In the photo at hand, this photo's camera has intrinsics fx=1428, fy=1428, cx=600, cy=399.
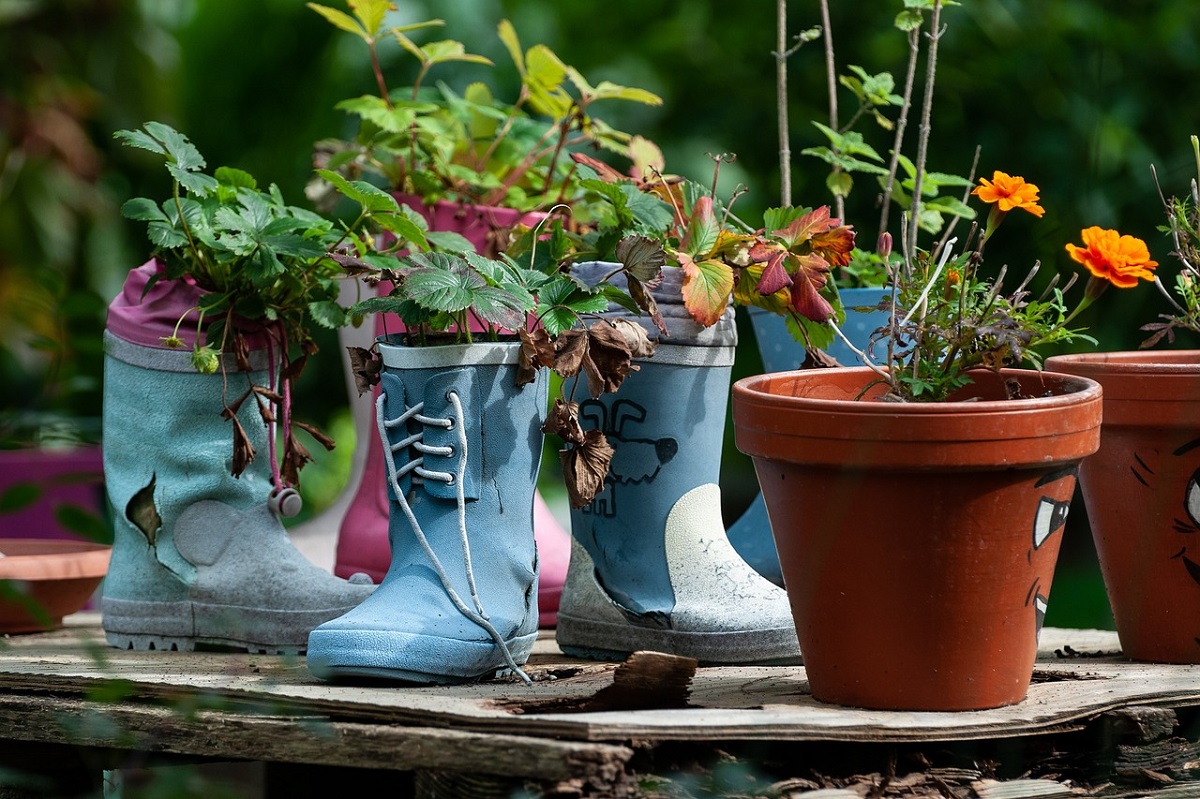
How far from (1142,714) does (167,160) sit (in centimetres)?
114

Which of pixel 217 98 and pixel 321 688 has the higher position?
pixel 217 98

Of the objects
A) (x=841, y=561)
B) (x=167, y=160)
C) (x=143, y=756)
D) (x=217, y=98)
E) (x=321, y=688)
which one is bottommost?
(x=143, y=756)

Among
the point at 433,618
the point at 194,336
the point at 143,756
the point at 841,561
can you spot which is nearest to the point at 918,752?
the point at 841,561

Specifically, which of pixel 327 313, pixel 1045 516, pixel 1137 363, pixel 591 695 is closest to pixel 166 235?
pixel 327 313

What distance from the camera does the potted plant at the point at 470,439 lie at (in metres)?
1.36

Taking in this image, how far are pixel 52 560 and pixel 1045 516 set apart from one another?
1.16 m

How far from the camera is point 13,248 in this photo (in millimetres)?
3840

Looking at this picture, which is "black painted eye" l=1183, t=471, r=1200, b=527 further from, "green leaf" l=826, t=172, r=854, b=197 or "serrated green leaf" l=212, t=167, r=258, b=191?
"serrated green leaf" l=212, t=167, r=258, b=191

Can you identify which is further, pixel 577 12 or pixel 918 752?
pixel 577 12

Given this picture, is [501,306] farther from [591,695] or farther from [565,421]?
[591,695]

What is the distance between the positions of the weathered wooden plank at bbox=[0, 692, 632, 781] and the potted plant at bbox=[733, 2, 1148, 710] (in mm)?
283

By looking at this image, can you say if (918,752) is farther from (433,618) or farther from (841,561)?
(433,618)

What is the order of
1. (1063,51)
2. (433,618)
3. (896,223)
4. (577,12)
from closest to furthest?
(433,618) → (896,223) → (1063,51) → (577,12)

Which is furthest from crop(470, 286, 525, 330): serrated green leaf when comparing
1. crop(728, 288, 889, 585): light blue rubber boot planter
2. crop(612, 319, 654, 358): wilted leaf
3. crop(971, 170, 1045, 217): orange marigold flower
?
crop(728, 288, 889, 585): light blue rubber boot planter
